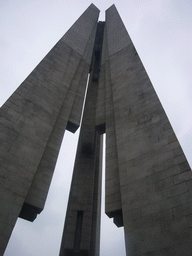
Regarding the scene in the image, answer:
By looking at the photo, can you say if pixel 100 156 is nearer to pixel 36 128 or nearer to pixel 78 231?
pixel 78 231

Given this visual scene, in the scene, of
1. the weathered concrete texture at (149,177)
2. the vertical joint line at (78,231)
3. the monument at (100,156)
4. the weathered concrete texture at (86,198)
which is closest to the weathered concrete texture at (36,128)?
the monument at (100,156)

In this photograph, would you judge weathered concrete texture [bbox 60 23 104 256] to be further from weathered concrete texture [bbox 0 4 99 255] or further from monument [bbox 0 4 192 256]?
weathered concrete texture [bbox 0 4 99 255]

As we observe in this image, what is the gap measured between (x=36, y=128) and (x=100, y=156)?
32.3ft

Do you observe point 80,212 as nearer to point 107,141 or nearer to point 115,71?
point 107,141

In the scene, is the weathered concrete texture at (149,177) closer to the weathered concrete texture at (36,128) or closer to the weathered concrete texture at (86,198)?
the weathered concrete texture at (86,198)

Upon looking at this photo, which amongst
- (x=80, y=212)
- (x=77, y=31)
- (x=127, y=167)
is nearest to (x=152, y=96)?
(x=127, y=167)

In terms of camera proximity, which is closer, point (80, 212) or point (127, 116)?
point (127, 116)

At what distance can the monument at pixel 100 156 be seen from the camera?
33.8 feet

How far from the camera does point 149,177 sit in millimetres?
11727

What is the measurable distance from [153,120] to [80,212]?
30.6ft

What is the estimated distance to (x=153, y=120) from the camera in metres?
14.3

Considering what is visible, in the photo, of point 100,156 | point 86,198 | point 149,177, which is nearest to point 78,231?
point 86,198

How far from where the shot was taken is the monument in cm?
1030

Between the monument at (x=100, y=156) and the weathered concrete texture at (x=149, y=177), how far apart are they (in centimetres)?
4
